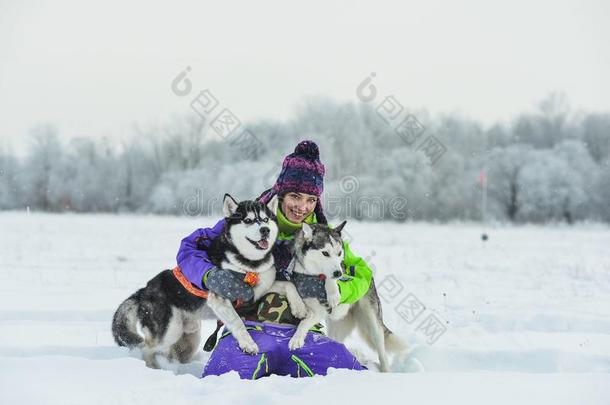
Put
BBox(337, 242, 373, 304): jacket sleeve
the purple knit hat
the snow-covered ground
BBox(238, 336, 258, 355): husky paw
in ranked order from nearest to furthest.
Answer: the snow-covered ground
BBox(238, 336, 258, 355): husky paw
BBox(337, 242, 373, 304): jacket sleeve
the purple knit hat

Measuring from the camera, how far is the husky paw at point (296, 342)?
3.56m

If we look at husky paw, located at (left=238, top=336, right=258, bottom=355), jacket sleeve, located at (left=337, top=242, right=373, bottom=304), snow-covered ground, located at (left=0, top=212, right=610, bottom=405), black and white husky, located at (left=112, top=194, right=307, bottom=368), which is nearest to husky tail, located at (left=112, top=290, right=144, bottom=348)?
black and white husky, located at (left=112, top=194, right=307, bottom=368)

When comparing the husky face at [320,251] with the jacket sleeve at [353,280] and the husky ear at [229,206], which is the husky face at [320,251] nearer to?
the jacket sleeve at [353,280]

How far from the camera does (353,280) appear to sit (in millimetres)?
4086

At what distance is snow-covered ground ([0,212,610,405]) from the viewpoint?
2.93m

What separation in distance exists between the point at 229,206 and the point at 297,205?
645 millimetres

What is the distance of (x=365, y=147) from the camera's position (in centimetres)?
4184

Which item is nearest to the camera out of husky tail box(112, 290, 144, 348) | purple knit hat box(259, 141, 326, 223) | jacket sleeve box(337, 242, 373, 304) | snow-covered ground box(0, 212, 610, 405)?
snow-covered ground box(0, 212, 610, 405)

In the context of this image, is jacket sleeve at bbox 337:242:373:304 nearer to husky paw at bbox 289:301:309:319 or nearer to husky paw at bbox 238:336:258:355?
husky paw at bbox 289:301:309:319

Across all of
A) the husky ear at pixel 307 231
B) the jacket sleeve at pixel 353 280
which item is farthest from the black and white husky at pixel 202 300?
the jacket sleeve at pixel 353 280

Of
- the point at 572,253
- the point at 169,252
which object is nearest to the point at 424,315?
the point at 169,252

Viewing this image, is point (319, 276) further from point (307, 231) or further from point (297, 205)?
point (297, 205)

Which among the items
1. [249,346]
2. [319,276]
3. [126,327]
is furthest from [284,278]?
[126,327]

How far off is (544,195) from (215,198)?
78.6ft
